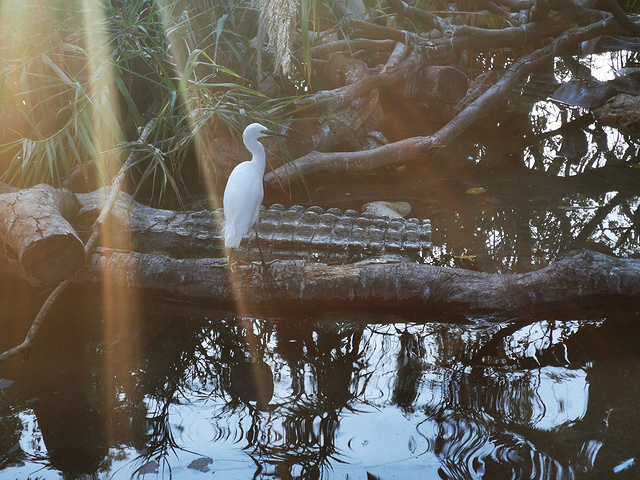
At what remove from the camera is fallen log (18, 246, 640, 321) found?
3.29 metres

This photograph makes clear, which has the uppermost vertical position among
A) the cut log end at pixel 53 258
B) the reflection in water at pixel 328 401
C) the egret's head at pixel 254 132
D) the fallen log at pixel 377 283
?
the egret's head at pixel 254 132

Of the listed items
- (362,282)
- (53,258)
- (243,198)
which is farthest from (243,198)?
(53,258)

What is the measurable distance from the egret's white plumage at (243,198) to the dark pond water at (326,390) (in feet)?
1.68

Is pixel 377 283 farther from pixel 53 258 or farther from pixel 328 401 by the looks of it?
pixel 53 258

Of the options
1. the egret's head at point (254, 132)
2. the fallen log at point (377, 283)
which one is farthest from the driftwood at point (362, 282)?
the egret's head at point (254, 132)

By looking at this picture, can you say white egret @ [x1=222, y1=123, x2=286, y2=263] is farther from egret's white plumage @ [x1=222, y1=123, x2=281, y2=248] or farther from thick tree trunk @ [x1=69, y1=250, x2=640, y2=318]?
thick tree trunk @ [x1=69, y1=250, x2=640, y2=318]

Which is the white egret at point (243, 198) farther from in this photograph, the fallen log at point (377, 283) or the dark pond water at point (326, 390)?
the dark pond water at point (326, 390)

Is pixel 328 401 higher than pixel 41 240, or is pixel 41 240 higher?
pixel 41 240

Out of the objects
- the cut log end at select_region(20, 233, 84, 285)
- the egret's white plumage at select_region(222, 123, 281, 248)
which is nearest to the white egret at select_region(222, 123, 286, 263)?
the egret's white plumage at select_region(222, 123, 281, 248)

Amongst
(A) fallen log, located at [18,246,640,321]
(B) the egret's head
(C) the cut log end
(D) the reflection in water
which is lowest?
(D) the reflection in water

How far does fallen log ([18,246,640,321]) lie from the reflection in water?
0.13 m

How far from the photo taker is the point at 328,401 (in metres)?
2.66

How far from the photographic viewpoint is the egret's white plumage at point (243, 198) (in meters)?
3.51

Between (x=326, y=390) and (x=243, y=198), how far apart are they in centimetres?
137
